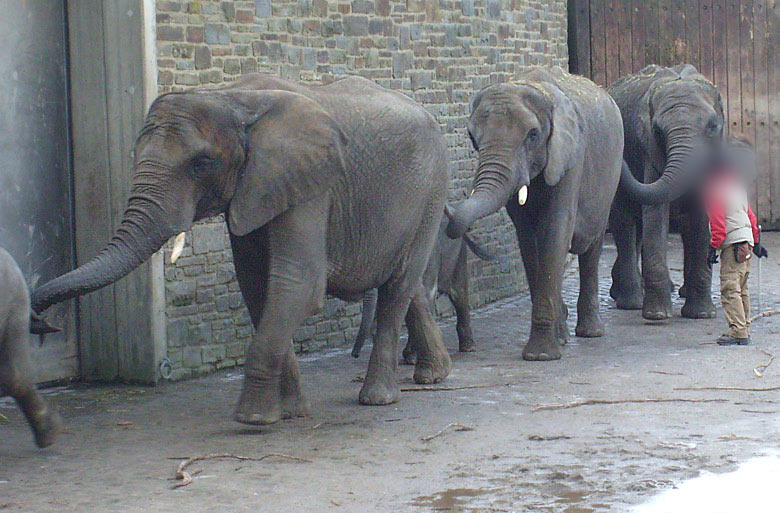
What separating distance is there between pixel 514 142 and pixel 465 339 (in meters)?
1.80

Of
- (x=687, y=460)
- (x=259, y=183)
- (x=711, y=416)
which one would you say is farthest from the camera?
(x=711, y=416)

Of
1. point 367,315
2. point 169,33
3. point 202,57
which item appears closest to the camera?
point 169,33

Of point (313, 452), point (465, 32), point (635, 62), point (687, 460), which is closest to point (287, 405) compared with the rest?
point (313, 452)

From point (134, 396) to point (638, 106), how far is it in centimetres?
586

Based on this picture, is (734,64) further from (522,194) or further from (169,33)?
(169,33)

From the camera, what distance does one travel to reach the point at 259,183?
25.3 feet

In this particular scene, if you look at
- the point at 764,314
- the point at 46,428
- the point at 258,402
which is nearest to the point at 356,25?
the point at 764,314

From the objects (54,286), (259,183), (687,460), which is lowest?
(687,460)

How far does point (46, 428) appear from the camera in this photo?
24.4 ft

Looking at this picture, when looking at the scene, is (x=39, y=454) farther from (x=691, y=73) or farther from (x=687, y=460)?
(x=691, y=73)

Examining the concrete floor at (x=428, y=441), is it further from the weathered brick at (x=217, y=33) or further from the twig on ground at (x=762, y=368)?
the weathered brick at (x=217, y=33)

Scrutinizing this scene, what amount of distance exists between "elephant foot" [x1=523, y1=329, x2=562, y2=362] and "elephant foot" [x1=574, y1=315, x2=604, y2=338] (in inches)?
43.6

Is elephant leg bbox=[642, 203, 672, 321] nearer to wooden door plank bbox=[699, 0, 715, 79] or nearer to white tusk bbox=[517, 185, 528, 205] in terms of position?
white tusk bbox=[517, 185, 528, 205]

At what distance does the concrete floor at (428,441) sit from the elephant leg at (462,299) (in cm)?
25
